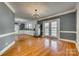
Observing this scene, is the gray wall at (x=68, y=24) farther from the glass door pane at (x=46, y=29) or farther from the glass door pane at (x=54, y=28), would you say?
the glass door pane at (x=46, y=29)

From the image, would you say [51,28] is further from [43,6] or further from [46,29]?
[43,6]

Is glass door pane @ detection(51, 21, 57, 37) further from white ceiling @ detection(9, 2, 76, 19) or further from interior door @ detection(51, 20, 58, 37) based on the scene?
white ceiling @ detection(9, 2, 76, 19)

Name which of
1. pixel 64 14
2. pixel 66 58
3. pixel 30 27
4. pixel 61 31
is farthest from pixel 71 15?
pixel 30 27

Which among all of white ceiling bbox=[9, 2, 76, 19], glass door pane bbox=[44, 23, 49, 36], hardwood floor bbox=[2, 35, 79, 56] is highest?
white ceiling bbox=[9, 2, 76, 19]

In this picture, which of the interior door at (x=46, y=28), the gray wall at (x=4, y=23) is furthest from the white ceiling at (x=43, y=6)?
the interior door at (x=46, y=28)

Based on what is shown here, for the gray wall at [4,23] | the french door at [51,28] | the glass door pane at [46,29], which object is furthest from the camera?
the glass door pane at [46,29]

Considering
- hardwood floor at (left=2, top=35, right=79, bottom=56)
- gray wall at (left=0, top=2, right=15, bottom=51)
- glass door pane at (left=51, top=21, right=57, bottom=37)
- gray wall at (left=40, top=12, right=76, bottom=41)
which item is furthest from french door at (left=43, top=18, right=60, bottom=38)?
gray wall at (left=0, top=2, right=15, bottom=51)

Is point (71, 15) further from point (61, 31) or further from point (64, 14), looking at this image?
point (61, 31)

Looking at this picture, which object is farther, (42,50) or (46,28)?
(46,28)

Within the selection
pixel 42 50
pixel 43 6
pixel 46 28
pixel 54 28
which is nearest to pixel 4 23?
pixel 42 50

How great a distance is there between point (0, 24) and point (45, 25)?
19.4ft

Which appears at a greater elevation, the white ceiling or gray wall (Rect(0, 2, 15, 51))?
the white ceiling

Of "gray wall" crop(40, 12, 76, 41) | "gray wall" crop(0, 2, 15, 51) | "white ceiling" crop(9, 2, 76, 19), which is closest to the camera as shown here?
"gray wall" crop(0, 2, 15, 51)

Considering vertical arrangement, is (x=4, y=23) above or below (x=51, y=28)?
above
